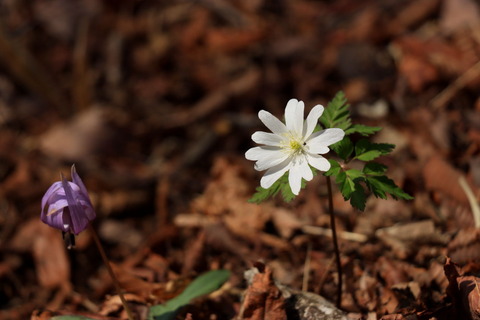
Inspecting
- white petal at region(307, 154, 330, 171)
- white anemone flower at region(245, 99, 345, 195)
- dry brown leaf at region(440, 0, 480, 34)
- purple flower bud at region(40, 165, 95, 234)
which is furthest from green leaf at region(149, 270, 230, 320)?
dry brown leaf at region(440, 0, 480, 34)

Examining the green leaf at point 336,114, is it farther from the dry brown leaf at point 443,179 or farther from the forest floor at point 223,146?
the dry brown leaf at point 443,179

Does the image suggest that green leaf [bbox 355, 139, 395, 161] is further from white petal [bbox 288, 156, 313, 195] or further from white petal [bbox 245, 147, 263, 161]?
white petal [bbox 245, 147, 263, 161]

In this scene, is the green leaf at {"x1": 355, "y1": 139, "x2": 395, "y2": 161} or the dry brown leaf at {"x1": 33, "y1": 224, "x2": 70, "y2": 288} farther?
the dry brown leaf at {"x1": 33, "y1": 224, "x2": 70, "y2": 288}

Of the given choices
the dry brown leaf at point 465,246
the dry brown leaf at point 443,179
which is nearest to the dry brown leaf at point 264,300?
the dry brown leaf at point 465,246

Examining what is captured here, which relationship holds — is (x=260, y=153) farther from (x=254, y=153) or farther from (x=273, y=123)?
(x=273, y=123)

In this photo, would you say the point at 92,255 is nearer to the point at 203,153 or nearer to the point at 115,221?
the point at 115,221

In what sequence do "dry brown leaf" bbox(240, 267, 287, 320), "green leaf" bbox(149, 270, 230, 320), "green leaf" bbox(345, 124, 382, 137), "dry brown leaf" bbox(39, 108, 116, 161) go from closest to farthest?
"green leaf" bbox(345, 124, 382, 137), "dry brown leaf" bbox(240, 267, 287, 320), "green leaf" bbox(149, 270, 230, 320), "dry brown leaf" bbox(39, 108, 116, 161)

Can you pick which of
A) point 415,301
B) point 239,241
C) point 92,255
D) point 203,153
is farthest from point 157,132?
point 415,301
